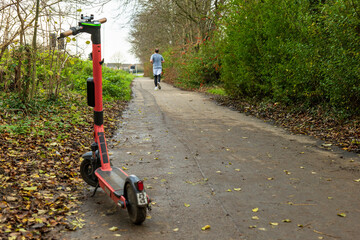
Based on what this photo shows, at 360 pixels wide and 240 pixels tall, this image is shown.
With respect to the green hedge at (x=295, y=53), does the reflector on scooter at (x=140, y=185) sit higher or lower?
lower

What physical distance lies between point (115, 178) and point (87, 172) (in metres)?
0.86

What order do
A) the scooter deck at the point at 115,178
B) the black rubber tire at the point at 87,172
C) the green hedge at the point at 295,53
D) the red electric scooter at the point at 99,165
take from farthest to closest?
the green hedge at the point at 295,53
the black rubber tire at the point at 87,172
the scooter deck at the point at 115,178
the red electric scooter at the point at 99,165

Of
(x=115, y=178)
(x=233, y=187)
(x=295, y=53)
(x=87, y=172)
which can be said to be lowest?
(x=233, y=187)

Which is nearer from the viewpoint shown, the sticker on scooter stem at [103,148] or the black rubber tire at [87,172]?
the sticker on scooter stem at [103,148]

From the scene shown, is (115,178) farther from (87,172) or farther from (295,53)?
(295,53)

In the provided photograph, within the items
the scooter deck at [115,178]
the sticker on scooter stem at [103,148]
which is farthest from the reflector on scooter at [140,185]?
the sticker on scooter stem at [103,148]

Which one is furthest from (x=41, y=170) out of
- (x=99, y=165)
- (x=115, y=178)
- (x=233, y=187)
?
(x=233, y=187)

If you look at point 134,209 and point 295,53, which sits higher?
point 295,53

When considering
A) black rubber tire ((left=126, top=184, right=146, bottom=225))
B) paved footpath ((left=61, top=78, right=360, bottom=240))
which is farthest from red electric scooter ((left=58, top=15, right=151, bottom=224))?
paved footpath ((left=61, top=78, right=360, bottom=240))

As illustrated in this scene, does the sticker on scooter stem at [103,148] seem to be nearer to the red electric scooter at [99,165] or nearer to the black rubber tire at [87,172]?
the red electric scooter at [99,165]

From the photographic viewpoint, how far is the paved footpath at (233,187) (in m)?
3.79

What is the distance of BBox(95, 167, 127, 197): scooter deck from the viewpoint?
4.14 meters

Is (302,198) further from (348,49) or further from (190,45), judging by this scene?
(190,45)

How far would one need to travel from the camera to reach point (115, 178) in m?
4.47
